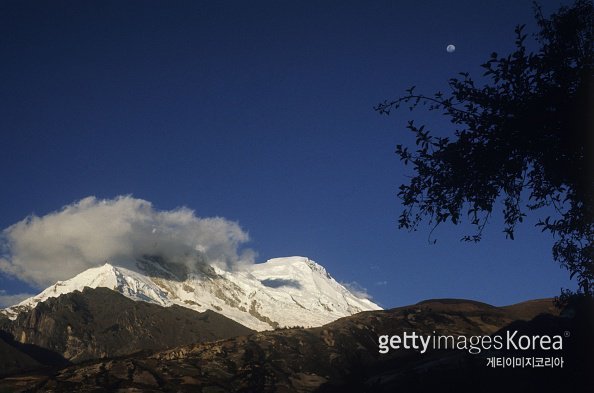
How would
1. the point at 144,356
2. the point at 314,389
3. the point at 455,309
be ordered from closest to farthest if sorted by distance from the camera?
the point at 314,389
the point at 144,356
the point at 455,309

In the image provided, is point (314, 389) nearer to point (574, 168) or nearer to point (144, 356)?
point (144, 356)

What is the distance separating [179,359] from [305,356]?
580 inches

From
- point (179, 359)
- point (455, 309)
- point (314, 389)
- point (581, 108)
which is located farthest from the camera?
point (455, 309)

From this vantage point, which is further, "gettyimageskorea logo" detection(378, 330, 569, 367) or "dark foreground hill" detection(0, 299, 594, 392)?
"dark foreground hill" detection(0, 299, 594, 392)

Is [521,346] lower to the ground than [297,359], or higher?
higher

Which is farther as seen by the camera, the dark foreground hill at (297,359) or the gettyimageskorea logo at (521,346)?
the dark foreground hill at (297,359)

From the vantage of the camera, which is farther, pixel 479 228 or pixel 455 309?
pixel 455 309

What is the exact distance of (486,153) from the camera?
487 inches

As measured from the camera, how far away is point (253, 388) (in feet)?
177

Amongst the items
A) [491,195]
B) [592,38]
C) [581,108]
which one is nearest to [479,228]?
[491,195]

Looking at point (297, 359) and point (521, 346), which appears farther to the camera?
point (297, 359)

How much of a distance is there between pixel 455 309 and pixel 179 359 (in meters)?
37.2

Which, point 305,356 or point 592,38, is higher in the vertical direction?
point 592,38

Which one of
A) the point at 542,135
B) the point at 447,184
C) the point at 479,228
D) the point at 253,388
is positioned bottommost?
the point at 253,388
